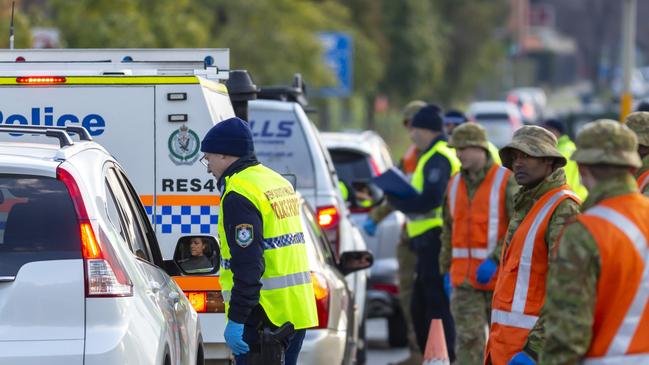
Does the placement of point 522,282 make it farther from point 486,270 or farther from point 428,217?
point 428,217

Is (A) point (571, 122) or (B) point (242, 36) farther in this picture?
(A) point (571, 122)

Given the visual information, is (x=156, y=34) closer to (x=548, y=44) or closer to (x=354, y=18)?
(x=354, y=18)

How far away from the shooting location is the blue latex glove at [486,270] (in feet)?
31.3

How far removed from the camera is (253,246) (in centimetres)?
683

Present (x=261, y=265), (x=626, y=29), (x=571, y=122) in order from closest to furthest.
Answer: (x=261, y=265), (x=626, y=29), (x=571, y=122)

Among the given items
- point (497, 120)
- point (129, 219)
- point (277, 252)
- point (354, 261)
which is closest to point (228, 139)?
point (277, 252)

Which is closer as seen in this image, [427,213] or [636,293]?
[636,293]

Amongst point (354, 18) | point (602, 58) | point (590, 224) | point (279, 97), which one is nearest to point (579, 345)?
Answer: point (590, 224)

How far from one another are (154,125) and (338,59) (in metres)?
24.0

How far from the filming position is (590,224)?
507cm

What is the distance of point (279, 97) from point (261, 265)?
4977mm

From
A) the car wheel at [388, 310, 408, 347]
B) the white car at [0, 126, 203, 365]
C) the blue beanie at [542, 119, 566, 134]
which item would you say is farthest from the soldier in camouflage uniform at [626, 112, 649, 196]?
the blue beanie at [542, 119, 566, 134]

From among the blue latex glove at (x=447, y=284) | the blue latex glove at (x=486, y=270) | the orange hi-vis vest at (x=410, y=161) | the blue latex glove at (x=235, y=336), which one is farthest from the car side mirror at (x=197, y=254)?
the orange hi-vis vest at (x=410, y=161)

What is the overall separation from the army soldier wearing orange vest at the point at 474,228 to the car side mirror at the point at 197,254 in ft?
9.92
